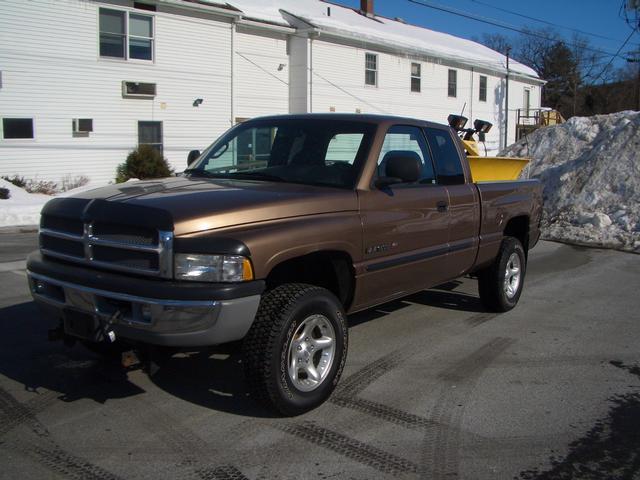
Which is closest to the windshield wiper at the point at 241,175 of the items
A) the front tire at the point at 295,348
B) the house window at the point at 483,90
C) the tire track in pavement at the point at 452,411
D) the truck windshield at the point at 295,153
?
the truck windshield at the point at 295,153

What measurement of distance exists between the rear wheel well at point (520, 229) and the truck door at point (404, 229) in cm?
181

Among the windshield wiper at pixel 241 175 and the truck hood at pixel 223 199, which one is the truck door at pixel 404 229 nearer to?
the truck hood at pixel 223 199

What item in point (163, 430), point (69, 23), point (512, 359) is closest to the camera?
point (163, 430)

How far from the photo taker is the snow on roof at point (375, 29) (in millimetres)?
24188

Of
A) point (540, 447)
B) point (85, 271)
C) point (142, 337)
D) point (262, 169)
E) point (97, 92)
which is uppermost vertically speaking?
point (97, 92)

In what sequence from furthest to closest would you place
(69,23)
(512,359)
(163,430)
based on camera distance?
(69,23)
(512,359)
(163,430)

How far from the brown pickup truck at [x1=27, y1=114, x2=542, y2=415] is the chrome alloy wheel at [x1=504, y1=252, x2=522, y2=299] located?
1.26 meters

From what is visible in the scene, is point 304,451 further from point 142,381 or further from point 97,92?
point 97,92

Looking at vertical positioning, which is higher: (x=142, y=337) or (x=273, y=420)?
(x=142, y=337)

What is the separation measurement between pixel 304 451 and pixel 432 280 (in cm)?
239

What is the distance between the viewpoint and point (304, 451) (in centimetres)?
384

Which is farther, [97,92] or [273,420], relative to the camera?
[97,92]

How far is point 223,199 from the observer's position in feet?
Result: 13.8

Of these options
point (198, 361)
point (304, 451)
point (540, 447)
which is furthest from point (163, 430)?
point (540, 447)
